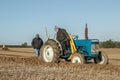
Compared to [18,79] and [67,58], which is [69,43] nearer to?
[67,58]

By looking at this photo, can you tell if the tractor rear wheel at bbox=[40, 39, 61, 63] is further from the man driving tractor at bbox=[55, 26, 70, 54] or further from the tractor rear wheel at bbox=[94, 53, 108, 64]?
the tractor rear wheel at bbox=[94, 53, 108, 64]

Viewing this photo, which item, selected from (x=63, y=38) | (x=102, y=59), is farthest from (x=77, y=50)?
(x=102, y=59)

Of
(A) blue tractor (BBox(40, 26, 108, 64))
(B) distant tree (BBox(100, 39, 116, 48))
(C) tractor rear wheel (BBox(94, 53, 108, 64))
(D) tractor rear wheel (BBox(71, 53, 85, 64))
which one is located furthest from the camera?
(B) distant tree (BBox(100, 39, 116, 48))

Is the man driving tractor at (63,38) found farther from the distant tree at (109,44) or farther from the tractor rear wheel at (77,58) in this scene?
the distant tree at (109,44)

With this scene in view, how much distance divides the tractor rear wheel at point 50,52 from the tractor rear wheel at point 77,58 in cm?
96

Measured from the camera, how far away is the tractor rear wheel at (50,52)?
1950 centimetres

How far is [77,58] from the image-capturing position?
18.7 m

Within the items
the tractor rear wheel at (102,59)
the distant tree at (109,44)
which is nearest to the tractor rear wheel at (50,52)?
the tractor rear wheel at (102,59)

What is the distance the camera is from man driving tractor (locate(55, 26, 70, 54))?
19719 millimetres

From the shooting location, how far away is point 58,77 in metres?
12.0

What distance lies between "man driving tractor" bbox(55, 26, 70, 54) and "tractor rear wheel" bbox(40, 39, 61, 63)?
29 cm

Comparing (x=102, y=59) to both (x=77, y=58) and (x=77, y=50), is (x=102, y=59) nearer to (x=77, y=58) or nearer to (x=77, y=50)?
(x=77, y=50)

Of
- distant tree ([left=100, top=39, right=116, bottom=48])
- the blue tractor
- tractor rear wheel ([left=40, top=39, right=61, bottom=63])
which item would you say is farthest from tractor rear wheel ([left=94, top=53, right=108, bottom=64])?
distant tree ([left=100, top=39, right=116, bottom=48])

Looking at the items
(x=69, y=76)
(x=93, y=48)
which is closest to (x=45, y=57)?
(x=93, y=48)
